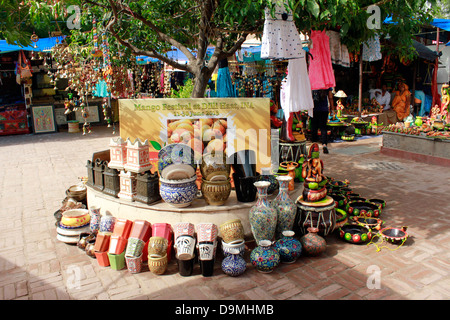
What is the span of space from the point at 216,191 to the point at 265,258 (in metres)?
0.99

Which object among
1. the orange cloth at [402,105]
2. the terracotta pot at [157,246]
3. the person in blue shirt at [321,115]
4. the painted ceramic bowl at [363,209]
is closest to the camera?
the terracotta pot at [157,246]

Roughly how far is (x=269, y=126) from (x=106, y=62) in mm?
2522

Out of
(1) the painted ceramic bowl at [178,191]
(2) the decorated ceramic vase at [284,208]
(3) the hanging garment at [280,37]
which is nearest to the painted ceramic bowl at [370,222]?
(2) the decorated ceramic vase at [284,208]

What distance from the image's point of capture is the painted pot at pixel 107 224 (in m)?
4.61

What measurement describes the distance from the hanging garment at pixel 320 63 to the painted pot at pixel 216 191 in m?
3.31

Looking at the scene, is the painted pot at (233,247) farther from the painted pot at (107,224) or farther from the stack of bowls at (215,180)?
the painted pot at (107,224)

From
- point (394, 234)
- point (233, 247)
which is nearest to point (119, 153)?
point (233, 247)

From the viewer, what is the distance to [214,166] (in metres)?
4.56

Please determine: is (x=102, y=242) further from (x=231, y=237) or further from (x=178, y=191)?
(x=231, y=237)

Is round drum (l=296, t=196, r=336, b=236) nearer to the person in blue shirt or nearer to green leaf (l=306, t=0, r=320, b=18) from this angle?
green leaf (l=306, t=0, r=320, b=18)

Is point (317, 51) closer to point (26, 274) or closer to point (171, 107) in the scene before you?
point (171, 107)

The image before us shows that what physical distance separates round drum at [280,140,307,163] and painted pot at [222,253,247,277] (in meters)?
2.42

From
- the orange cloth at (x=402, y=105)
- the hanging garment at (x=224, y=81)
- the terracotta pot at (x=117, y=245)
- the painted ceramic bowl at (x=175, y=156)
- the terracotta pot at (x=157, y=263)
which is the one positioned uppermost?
the hanging garment at (x=224, y=81)

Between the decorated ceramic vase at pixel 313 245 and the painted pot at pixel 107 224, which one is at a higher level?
the painted pot at pixel 107 224
